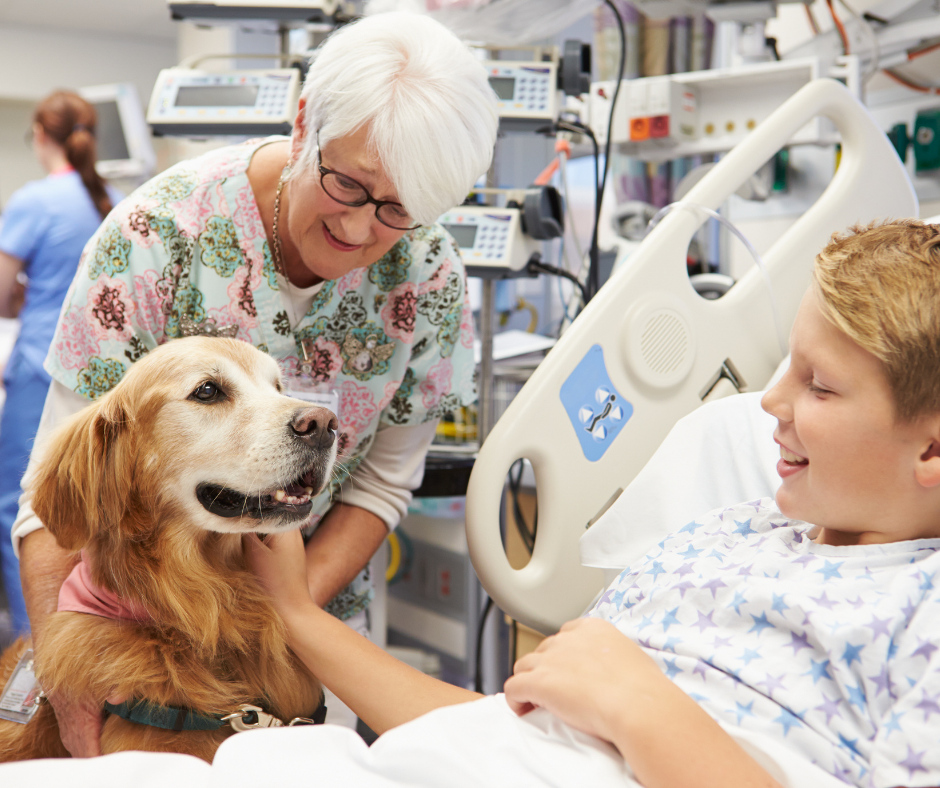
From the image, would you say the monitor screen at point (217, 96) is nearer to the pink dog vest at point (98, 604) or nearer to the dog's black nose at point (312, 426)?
the dog's black nose at point (312, 426)

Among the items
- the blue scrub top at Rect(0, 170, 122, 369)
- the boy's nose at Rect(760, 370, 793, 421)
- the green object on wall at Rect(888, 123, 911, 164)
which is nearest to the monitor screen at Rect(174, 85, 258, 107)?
the blue scrub top at Rect(0, 170, 122, 369)

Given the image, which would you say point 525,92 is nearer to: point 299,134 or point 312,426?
point 299,134

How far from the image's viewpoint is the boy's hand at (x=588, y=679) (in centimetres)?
74

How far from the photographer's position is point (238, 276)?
1.29m

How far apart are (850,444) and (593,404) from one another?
0.50 m

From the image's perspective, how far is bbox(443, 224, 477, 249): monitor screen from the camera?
1.94 meters

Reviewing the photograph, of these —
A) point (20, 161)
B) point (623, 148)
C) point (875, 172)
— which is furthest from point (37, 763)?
point (20, 161)

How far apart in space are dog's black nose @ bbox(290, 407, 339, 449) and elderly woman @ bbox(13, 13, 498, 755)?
158 mm

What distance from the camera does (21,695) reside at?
3.78 feet

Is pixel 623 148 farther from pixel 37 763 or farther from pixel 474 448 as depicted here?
pixel 37 763

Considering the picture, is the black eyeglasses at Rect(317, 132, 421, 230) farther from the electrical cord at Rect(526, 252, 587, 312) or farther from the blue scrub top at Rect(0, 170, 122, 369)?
the blue scrub top at Rect(0, 170, 122, 369)

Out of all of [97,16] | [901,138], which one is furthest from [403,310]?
[97,16]

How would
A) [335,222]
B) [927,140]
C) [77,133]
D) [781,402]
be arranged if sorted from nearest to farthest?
[781,402] < [335,222] < [927,140] < [77,133]

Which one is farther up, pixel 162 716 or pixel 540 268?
pixel 540 268
